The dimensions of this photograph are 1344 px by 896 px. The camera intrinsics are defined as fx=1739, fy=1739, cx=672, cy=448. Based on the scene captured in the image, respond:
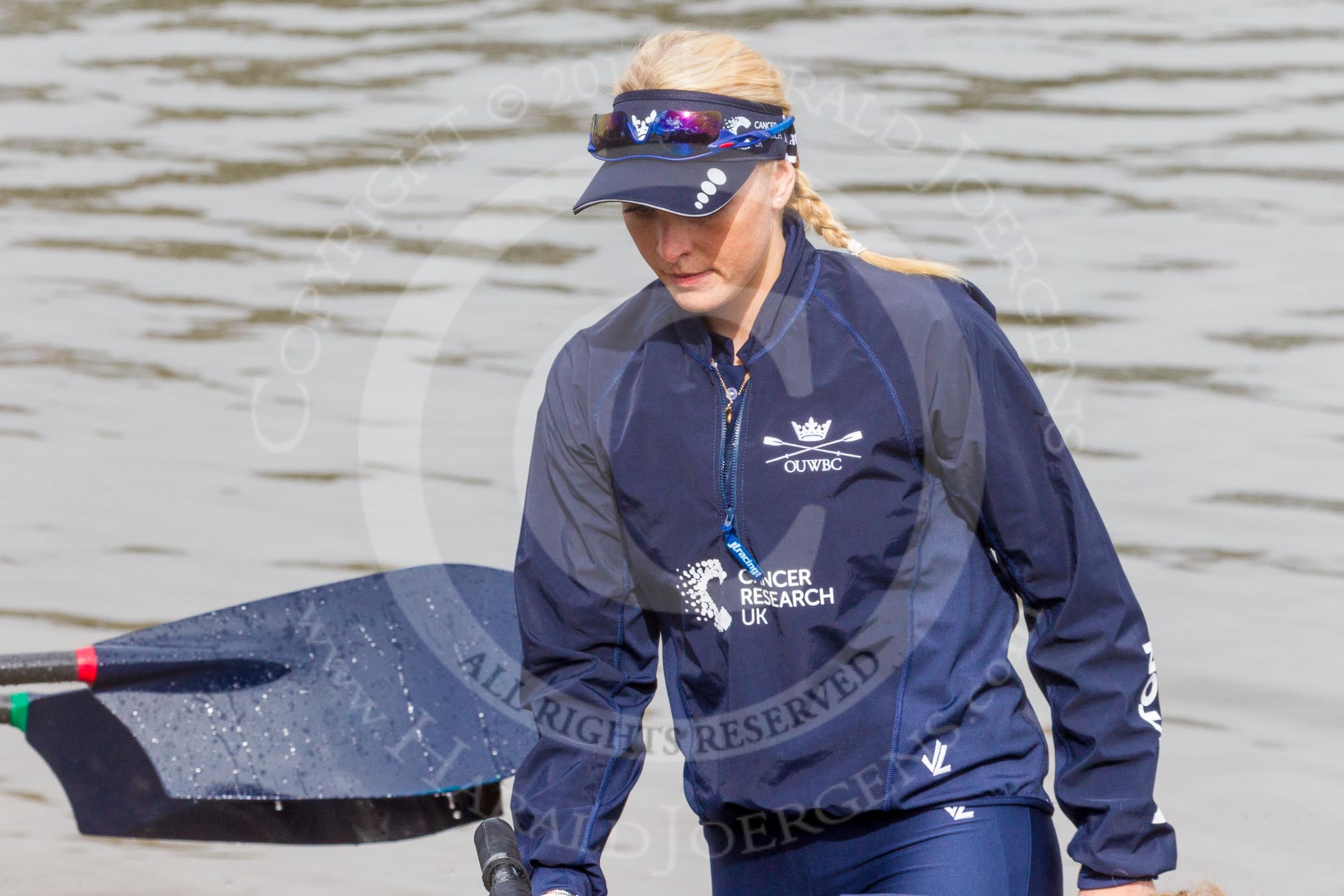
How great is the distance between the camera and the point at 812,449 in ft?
8.55

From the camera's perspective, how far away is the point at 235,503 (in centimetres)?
651

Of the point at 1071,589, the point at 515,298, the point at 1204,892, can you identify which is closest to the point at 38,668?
the point at 1071,589

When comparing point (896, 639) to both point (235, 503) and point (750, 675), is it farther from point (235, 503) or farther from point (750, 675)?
point (235, 503)

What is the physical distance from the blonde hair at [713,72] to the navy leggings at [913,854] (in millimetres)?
830

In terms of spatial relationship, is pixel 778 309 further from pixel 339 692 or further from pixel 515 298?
pixel 515 298

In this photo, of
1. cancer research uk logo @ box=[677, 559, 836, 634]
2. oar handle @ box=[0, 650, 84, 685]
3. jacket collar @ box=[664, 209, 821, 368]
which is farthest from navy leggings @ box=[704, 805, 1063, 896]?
oar handle @ box=[0, 650, 84, 685]

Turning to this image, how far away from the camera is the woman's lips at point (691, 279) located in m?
2.61

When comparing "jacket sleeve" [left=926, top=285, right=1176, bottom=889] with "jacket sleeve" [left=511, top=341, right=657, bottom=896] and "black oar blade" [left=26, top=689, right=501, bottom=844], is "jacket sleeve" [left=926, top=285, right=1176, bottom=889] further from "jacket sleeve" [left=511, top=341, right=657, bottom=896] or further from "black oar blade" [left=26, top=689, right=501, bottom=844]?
"black oar blade" [left=26, top=689, right=501, bottom=844]

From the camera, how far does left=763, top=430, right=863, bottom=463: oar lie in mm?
2588

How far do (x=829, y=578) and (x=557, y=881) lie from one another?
647 millimetres

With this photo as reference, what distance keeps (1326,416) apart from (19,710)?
4.92 metres

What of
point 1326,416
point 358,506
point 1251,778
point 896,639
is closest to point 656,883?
point 1251,778

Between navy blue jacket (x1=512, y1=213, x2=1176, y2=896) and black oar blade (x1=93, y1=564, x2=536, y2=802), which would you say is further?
black oar blade (x1=93, y1=564, x2=536, y2=802)

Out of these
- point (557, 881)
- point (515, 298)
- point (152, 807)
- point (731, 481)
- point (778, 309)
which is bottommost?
point (152, 807)
